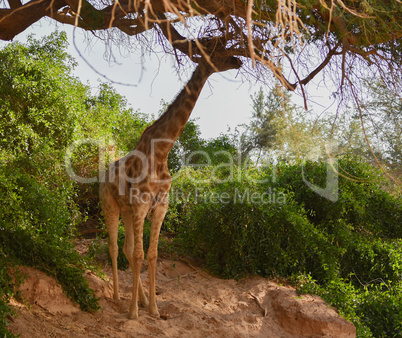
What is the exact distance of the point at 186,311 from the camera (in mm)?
5289

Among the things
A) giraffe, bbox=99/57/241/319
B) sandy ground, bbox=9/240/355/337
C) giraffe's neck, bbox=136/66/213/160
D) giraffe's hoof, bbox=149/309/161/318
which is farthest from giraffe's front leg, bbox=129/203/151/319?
giraffe's neck, bbox=136/66/213/160

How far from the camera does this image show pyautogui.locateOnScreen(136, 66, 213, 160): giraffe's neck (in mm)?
4699

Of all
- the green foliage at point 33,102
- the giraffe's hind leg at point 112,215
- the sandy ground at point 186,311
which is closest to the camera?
the sandy ground at point 186,311

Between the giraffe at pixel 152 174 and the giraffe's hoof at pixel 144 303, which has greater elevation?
the giraffe at pixel 152 174

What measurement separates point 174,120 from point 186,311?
240 centimetres

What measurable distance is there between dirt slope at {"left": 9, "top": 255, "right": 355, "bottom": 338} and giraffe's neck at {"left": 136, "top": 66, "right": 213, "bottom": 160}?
1866 millimetres

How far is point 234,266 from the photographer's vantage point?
6812 millimetres

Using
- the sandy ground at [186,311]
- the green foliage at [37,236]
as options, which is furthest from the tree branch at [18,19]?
the sandy ground at [186,311]

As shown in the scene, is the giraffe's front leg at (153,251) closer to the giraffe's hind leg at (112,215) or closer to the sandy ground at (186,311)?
the sandy ground at (186,311)

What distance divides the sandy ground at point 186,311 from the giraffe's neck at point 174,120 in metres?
1.86

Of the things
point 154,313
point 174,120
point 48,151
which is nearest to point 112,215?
point 154,313

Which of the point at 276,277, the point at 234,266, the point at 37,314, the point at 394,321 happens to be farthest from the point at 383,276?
the point at 37,314

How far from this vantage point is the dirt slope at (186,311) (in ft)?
13.9

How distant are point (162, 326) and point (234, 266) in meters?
2.41
